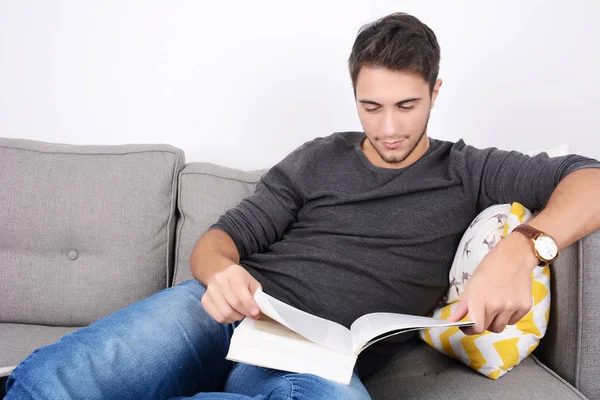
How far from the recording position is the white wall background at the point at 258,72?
2049mm

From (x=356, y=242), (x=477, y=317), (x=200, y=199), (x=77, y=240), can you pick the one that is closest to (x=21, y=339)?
(x=77, y=240)

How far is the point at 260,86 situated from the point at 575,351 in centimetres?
136

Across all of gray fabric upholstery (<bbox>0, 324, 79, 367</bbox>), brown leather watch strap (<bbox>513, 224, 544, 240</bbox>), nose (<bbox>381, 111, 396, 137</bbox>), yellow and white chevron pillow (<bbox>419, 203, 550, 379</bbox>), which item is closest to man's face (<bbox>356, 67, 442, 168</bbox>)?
nose (<bbox>381, 111, 396, 137</bbox>)

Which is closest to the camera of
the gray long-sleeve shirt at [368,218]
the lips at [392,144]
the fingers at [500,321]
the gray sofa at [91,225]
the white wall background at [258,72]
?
the fingers at [500,321]

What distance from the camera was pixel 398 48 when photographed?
1439 millimetres

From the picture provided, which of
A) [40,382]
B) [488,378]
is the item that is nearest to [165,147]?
[40,382]

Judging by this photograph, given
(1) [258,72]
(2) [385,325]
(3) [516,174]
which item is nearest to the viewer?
(2) [385,325]

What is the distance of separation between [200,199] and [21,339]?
63 cm

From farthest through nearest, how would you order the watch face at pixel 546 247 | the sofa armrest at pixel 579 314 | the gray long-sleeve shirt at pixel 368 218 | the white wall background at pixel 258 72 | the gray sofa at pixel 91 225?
the white wall background at pixel 258 72
the gray sofa at pixel 91 225
the gray long-sleeve shirt at pixel 368 218
the sofa armrest at pixel 579 314
the watch face at pixel 546 247

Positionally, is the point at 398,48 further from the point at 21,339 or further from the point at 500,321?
the point at 21,339

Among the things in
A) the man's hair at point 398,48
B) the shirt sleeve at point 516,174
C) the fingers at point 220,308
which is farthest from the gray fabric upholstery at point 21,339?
the shirt sleeve at point 516,174

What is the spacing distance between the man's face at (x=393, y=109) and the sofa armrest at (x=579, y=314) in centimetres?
46

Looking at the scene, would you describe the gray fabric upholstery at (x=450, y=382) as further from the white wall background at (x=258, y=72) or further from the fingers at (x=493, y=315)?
the white wall background at (x=258, y=72)

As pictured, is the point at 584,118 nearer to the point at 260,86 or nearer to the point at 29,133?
the point at 260,86
